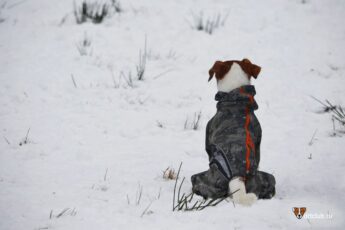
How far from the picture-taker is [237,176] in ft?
7.61

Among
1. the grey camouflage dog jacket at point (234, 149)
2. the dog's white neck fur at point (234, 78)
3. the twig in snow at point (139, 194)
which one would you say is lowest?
the twig in snow at point (139, 194)

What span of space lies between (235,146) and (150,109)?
1998 millimetres

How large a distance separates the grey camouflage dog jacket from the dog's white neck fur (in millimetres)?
42

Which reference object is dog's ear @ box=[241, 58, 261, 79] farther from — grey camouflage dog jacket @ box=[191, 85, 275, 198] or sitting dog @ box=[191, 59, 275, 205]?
grey camouflage dog jacket @ box=[191, 85, 275, 198]

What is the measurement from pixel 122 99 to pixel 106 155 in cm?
122

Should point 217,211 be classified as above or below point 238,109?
below

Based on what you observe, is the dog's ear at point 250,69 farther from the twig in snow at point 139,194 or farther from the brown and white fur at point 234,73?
the twig in snow at point 139,194

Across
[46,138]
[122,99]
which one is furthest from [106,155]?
[122,99]

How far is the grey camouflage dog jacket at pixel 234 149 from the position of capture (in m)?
2.36

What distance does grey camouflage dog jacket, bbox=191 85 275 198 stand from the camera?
92.9 inches

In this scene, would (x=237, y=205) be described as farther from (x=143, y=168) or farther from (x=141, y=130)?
(x=141, y=130)

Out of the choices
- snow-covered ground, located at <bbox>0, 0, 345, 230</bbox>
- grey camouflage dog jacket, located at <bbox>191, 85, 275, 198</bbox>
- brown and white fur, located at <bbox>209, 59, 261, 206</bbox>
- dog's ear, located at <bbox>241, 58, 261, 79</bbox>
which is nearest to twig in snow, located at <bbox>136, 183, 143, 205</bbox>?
snow-covered ground, located at <bbox>0, 0, 345, 230</bbox>

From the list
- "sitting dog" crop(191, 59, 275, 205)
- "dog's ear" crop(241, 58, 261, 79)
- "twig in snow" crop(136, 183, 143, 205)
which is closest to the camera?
"sitting dog" crop(191, 59, 275, 205)

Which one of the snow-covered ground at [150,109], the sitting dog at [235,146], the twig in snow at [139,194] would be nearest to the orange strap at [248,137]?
the sitting dog at [235,146]
